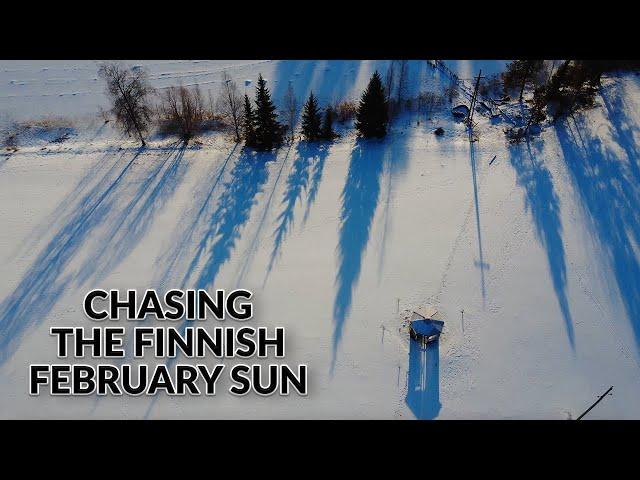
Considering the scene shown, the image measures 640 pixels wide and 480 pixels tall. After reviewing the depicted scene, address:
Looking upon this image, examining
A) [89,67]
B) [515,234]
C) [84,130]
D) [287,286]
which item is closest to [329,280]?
[287,286]

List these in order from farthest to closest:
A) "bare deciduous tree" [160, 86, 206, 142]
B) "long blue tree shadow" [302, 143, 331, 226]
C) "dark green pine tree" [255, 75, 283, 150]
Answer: "bare deciduous tree" [160, 86, 206, 142]
"dark green pine tree" [255, 75, 283, 150]
"long blue tree shadow" [302, 143, 331, 226]

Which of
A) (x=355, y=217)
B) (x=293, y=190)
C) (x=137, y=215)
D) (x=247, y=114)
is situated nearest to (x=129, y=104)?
(x=247, y=114)

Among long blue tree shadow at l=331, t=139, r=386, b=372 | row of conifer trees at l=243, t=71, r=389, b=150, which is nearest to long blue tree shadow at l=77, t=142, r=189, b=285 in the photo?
row of conifer trees at l=243, t=71, r=389, b=150

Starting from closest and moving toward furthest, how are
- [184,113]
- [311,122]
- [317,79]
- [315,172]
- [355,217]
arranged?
1. [355,217]
2. [315,172]
3. [311,122]
4. [184,113]
5. [317,79]

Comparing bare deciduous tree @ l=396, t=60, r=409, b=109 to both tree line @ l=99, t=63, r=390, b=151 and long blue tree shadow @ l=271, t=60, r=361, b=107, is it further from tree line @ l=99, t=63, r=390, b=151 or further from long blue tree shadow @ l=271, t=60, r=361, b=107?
long blue tree shadow @ l=271, t=60, r=361, b=107

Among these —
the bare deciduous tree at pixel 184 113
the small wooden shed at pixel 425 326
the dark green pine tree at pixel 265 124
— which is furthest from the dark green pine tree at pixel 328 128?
the small wooden shed at pixel 425 326

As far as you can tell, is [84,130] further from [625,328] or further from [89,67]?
[625,328]

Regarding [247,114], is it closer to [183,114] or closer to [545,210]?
[183,114]
